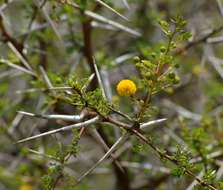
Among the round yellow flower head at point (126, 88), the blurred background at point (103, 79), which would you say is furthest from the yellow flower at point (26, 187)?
the round yellow flower head at point (126, 88)

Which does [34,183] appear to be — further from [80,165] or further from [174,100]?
[174,100]

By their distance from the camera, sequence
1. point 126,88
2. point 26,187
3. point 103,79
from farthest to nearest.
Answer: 1. point 26,187
2. point 103,79
3. point 126,88

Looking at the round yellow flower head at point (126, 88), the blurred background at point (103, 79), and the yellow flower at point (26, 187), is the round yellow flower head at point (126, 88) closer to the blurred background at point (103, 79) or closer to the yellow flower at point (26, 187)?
the blurred background at point (103, 79)

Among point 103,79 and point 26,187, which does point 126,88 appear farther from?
point 26,187

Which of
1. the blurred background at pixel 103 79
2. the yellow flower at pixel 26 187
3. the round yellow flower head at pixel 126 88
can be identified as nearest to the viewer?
the round yellow flower head at pixel 126 88

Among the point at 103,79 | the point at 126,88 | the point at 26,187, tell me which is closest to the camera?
the point at 126,88

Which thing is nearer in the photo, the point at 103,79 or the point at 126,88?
the point at 126,88

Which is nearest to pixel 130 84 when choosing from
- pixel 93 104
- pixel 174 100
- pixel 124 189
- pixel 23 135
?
pixel 93 104

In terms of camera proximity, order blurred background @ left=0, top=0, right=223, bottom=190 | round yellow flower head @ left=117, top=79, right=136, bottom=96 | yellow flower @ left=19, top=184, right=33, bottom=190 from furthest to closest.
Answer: yellow flower @ left=19, top=184, right=33, bottom=190, blurred background @ left=0, top=0, right=223, bottom=190, round yellow flower head @ left=117, top=79, right=136, bottom=96

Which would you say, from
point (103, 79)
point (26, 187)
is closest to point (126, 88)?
point (103, 79)

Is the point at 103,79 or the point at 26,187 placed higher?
the point at 103,79

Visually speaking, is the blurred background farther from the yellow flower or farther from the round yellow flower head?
the round yellow flower head

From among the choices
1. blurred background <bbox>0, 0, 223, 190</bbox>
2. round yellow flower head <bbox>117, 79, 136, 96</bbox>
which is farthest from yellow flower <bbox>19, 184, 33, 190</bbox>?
round yellow flower head <bbox>117, 79, 136, 96</bbox>

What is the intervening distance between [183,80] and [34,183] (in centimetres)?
95
